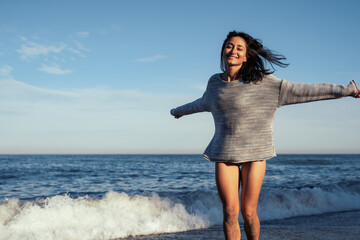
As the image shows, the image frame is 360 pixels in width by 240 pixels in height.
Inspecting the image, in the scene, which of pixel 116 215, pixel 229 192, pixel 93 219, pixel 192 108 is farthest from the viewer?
pixel 116 215

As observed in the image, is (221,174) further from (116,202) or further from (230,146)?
(116,202)

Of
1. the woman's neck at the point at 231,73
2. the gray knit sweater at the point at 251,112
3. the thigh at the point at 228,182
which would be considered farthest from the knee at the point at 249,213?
the woman's neck at the point at 231,73

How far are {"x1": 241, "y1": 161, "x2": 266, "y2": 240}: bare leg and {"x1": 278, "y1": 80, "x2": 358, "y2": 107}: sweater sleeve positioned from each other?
21.8 inches

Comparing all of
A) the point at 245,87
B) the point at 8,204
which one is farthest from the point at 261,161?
the point at 8,204

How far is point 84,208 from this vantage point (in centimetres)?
641

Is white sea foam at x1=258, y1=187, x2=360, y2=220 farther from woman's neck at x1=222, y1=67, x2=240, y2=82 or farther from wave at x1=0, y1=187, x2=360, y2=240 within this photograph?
woman's neck at x1=222, y1=67, x2=240, y2=82

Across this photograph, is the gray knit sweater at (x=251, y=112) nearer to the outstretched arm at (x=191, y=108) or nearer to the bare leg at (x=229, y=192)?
the bare leg at (x=229, y=192)

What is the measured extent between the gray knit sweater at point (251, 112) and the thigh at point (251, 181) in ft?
0.30

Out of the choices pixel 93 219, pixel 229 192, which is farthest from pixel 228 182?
pixel 93 219

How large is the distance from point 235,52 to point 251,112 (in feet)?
1.70

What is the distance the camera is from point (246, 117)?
2865 millimetres

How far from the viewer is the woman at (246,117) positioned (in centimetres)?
285

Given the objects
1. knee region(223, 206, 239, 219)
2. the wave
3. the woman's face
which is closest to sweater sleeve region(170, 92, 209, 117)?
the woman's face

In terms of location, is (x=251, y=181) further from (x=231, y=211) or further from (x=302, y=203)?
(x=302, y=203)
